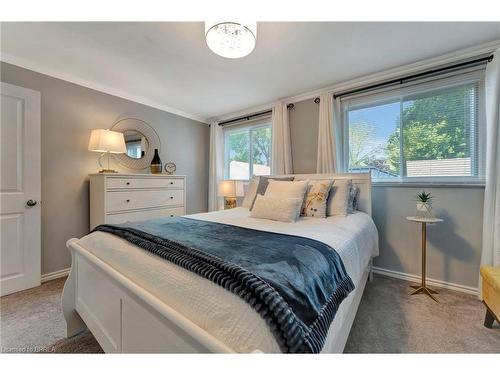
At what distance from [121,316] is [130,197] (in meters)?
1.92

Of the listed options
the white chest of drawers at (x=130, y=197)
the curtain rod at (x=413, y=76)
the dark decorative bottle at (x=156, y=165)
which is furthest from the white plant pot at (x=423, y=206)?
the dark decorative bottle at (x=156, y=165)

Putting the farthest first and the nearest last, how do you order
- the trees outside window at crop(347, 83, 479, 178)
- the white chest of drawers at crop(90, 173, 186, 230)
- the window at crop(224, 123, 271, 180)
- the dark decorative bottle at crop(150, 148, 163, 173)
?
the window at crop(224, 123, 271, 180)
the dark decorative bottle at crop(150, 148, 163, 173)
the white chest of drawers at crop(90, 173, 186, 230)
the trees outside window at crop(347, 83, 479, 178)

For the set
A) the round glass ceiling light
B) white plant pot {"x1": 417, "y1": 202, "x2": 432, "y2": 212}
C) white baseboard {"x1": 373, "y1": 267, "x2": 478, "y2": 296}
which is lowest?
white baseboard {"x1": 373, "y1": 267, "x2": 478, "y2": 296}

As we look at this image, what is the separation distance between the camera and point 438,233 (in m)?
2.24

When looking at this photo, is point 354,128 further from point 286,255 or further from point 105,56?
point 105,56

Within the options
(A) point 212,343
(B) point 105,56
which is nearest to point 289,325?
(A) point 212,343

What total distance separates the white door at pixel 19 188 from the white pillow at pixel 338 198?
9.84 feet

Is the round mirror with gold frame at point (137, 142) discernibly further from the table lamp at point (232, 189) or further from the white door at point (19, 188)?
the table lamp at point (232, 189)

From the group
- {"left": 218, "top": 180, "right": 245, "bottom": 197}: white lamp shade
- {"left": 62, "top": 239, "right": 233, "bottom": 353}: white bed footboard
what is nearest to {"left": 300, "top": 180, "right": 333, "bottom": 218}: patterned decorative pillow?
{"left": 218, "top": 180, "right": 245, "bottom": 197}: white lamp shade

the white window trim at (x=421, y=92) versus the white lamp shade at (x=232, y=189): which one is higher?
the white window trim at (x=421, y=92)

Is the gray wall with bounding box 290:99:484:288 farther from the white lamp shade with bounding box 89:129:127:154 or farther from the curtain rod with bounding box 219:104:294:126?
the white lamp shade with bounding box 89:129:127:154

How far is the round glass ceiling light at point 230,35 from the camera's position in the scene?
1.49 meters

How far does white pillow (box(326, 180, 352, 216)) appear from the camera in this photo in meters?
2.09

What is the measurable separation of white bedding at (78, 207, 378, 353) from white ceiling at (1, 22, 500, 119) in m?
1.65
